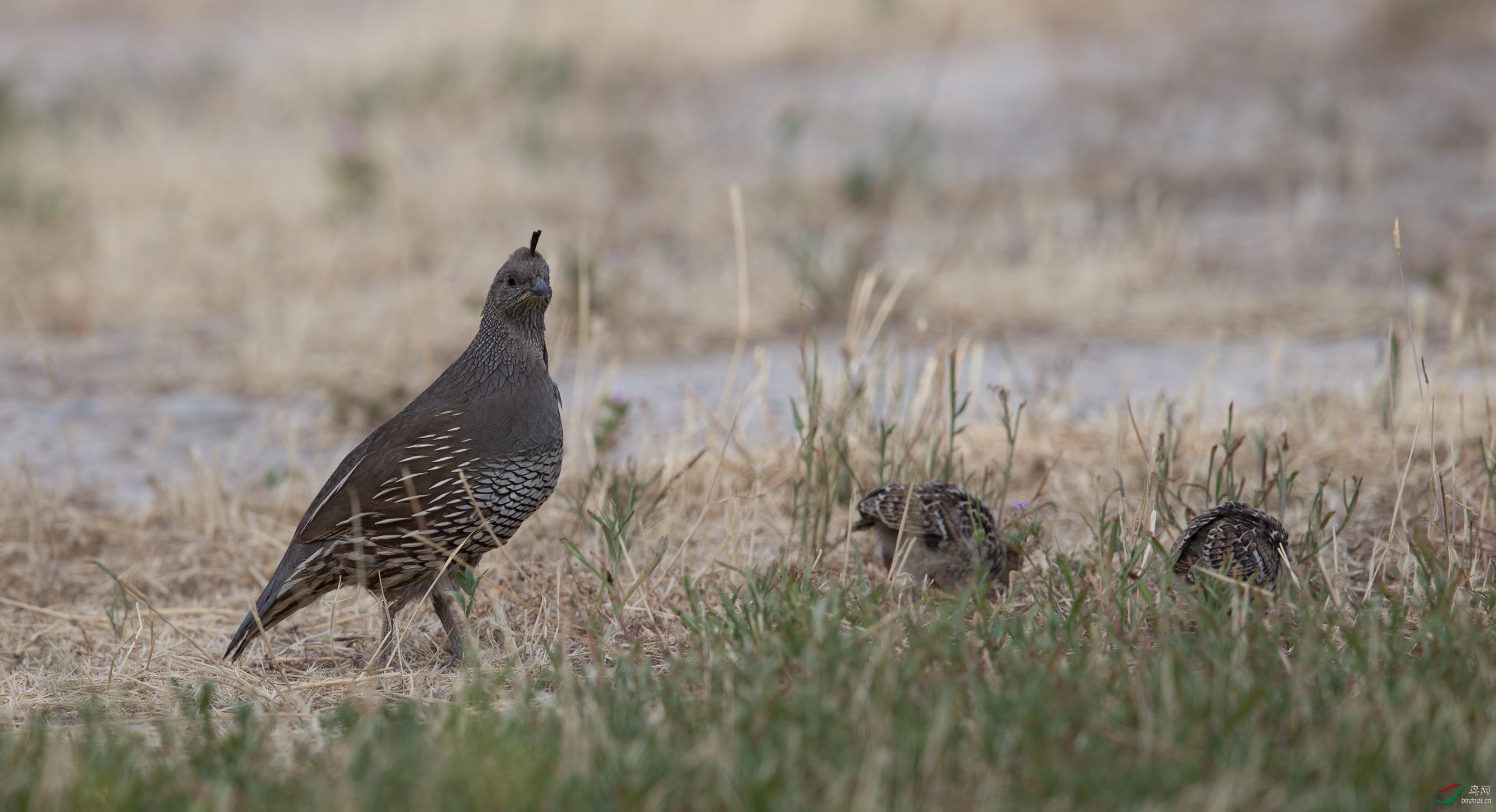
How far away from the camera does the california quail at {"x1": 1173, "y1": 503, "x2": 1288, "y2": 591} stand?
315 centimetres

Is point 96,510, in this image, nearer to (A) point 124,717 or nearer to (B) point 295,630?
(B) point 295,630

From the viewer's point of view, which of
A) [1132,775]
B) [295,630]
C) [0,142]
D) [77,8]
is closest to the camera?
[1132,775]

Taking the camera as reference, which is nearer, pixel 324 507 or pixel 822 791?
pixel 822 791

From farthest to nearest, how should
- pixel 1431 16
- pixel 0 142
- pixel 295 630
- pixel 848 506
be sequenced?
pixel 1431 16 < pixel 0 142 < pixel 848 506 < pixel 295 630

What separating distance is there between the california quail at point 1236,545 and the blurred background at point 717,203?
2.76ft

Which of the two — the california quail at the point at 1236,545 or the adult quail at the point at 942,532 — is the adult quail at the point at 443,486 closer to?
the adult quail at the point at 942,532

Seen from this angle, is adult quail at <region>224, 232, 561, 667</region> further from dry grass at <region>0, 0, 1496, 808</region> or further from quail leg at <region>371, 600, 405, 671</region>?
dry grass at <region>0, 0, 1496, 808</region>

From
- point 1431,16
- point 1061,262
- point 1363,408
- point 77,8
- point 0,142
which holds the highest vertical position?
point 77,8

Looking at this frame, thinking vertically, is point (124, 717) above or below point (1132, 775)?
below

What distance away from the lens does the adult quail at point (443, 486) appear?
324 centimetres

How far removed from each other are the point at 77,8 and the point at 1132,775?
63.9ft

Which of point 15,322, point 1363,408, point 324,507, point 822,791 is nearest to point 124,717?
point 324,507

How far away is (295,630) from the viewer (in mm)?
3869

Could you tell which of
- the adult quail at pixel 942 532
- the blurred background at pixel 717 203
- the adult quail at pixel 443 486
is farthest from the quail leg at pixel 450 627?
the blurred background at pixel 717 203
